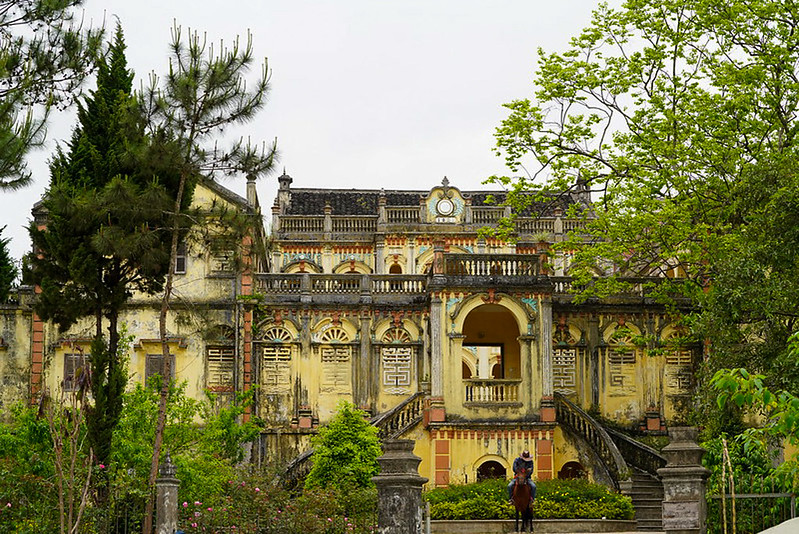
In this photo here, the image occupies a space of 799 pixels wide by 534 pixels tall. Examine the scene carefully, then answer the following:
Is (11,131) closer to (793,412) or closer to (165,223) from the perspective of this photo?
(165,223)

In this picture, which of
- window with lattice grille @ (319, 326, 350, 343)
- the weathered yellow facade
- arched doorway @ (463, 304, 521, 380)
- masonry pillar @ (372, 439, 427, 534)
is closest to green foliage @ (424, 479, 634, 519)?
the weathered yellow facade

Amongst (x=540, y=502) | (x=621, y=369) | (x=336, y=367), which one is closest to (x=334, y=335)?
(x=336, y=367)

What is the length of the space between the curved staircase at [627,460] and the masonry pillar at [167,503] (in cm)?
1138

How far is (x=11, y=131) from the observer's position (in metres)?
15.5

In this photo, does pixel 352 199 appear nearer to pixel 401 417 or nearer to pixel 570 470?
pixel 401 417

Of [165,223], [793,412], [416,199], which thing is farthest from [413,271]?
[793,412]

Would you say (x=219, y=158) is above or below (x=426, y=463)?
above

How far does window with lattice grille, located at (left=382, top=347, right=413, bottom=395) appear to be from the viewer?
33844mm

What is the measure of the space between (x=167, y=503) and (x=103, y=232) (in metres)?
5.40

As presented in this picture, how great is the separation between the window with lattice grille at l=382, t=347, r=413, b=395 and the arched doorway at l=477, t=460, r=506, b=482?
152 inches

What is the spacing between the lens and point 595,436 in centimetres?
3058

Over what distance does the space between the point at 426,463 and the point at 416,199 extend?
55.4 ft

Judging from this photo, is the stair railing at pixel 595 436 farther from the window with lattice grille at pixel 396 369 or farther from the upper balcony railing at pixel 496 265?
the window with lattice grille at pixel 396 369

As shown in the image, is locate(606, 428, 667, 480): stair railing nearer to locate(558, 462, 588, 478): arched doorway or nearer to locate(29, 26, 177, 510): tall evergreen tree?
locate(558, 462, 588, 478): arched doorway
